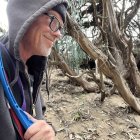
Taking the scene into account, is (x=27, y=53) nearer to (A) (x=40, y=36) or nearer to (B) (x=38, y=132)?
(A) (x=40, y=36)

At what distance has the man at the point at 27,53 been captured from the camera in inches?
57.9

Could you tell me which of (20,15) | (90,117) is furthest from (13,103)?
(90,117)

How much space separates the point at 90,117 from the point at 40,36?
295 centimetres

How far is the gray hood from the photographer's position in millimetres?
1670

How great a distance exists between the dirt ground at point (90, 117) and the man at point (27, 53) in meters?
2.30

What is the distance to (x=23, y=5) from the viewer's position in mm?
1759

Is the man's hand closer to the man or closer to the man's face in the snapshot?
the man

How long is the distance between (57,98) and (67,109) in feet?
1.94

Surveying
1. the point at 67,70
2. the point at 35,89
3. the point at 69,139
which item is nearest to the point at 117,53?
the point at 67,70

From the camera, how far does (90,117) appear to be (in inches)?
180

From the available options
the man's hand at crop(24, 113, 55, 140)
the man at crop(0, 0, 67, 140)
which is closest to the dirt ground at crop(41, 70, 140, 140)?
the man at crop(0, 0, 67, 140)

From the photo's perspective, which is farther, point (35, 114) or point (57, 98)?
point (57, 98)

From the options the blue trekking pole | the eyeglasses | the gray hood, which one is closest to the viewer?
the blue trekking pole

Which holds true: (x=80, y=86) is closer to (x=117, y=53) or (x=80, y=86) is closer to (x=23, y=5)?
(x=117, y=53)
